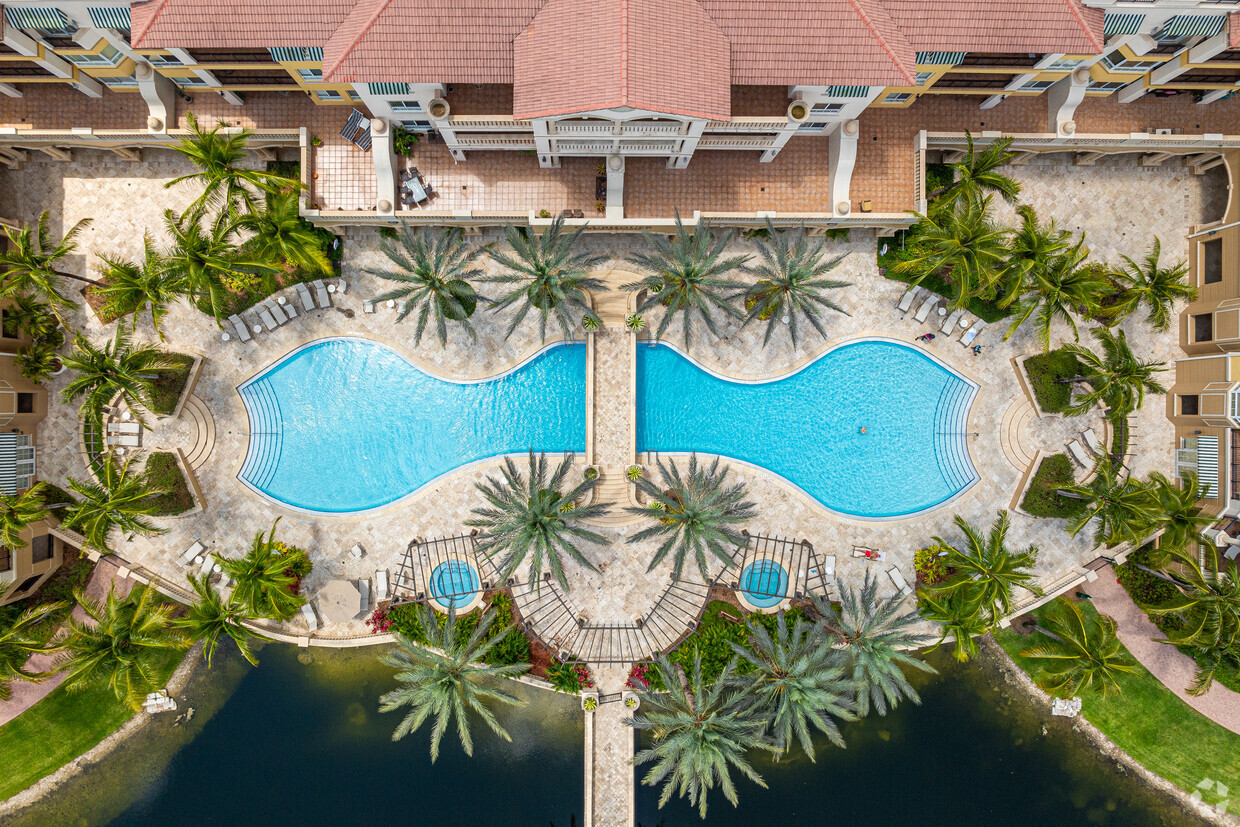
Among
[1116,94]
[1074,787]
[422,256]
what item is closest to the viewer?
[422,256]

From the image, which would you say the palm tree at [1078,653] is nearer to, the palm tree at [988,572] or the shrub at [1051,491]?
the palm tree at [988,572]

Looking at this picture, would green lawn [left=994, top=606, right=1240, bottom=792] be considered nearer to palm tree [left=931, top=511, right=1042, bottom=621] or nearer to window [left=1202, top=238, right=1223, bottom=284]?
palm tree [left=931, top=511, right=1042, bottom=621]

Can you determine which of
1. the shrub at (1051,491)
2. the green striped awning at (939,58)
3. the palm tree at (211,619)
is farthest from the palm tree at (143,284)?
the shrub at (1051,491)

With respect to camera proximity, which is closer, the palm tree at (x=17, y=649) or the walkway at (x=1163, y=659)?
the palm tree at (x=17, y=649)

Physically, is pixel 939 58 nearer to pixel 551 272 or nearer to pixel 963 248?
pixel 963 248

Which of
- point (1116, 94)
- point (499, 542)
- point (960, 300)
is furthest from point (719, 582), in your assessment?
point (1116, 94)

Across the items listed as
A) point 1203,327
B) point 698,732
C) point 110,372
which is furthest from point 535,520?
point 1203,327

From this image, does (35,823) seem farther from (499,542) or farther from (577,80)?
(577,80)
